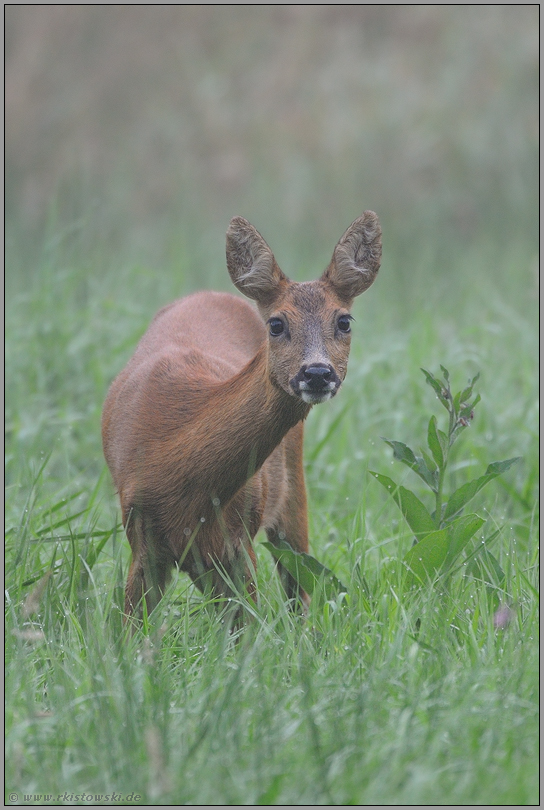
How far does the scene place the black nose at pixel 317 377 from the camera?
345cm

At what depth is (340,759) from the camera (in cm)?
259

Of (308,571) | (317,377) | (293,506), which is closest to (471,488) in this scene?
(308,571)

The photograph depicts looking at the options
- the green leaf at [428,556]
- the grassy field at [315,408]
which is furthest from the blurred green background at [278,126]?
the green leaf at [428,556]

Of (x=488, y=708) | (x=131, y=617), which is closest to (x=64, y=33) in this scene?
(x=131, y=617)

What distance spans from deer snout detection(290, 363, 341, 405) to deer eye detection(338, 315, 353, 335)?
12.9 inches

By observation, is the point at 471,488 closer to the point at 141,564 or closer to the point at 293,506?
the point at 293,506

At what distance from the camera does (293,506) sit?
4.58 meters

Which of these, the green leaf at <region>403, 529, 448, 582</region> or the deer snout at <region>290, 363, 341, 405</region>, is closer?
the deer snout at <region>290, 363, 341, 405</region>

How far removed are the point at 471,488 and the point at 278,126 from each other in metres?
9.15

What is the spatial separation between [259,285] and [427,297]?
14.2 feet

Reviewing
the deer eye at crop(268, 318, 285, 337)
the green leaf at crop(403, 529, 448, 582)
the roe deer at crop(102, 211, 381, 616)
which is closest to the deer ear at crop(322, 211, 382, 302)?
the roe deer at crop(102, 211, 381, 616)

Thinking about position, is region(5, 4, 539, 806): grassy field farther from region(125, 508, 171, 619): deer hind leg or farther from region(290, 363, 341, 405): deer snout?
region(290, 363, 341, 405): deer snout

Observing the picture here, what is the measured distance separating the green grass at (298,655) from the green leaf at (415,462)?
241 millimetres

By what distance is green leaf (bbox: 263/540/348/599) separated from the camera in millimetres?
3820
